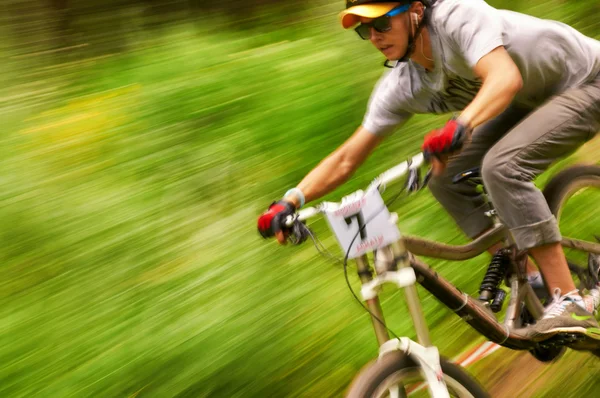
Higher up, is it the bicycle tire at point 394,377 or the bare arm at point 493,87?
the bare arm at point 493,87

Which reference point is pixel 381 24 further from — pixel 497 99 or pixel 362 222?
pixel 362 222

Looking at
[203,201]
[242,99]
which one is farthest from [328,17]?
[203,201]

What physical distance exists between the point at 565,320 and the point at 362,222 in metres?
1.14

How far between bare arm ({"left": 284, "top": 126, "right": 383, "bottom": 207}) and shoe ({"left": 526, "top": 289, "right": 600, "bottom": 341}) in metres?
1.01

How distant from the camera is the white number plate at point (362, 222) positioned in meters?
2.54

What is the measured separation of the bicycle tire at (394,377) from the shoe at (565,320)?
1.59 feet

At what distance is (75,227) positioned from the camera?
4.29 m

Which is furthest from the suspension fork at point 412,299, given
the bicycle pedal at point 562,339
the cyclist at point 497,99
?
the bicycle pedal at point 562,339

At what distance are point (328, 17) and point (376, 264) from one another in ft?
15.5

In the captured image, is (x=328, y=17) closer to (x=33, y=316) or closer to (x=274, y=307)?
(x=274, y=307)

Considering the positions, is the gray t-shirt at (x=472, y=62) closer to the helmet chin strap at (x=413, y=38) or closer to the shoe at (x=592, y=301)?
the helmet chin strap at (x=413, y=38)

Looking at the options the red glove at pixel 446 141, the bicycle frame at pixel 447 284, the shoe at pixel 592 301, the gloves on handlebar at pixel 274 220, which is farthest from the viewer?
the shoe at pixel 592 301

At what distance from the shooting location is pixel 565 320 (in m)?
3.12

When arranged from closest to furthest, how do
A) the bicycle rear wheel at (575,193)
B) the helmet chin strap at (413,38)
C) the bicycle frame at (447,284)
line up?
the bicycle frame at (447,284)
the helmet chin strap at (413,38)
the bicycle rear wheel at (575,193)
